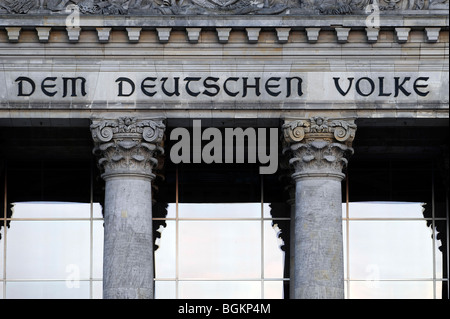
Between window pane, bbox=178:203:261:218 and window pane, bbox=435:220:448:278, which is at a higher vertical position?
window pane, bbox=178:203:261:218

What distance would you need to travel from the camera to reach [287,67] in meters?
46.1

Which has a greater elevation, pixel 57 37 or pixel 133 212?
pixel 57 37

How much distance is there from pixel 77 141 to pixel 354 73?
31.7 feet

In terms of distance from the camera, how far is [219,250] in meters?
51.6

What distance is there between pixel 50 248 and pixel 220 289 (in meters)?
5.65

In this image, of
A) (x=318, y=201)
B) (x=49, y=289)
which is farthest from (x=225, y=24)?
(x=49, y=289)

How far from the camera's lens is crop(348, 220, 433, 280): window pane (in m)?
51.5

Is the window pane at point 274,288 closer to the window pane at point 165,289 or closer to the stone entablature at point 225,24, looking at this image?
the window pane at point 165,289

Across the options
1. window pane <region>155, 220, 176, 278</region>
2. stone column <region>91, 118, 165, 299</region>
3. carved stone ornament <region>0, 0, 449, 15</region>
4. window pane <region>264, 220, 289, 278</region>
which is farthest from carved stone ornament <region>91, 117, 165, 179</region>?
window pane <region>264, 220, 289, 278</region>

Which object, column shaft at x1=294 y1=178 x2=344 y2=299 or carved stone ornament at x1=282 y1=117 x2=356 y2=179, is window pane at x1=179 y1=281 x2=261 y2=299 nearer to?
column shaft at x1=294 y1=178 x2=344 y2=299

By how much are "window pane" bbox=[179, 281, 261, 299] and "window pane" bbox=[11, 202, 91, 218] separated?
13.1ft

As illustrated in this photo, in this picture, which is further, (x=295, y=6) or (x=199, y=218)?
(x=199, y=218)
